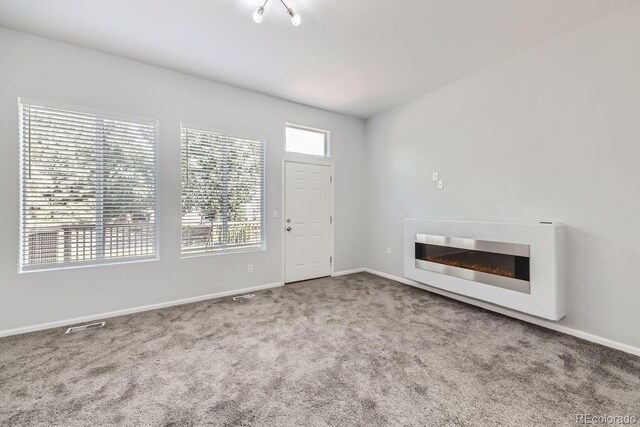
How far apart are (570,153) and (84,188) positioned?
5.06 metres

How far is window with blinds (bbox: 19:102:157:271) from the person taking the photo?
270cm

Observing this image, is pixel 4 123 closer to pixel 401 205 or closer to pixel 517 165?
pixel 401 205

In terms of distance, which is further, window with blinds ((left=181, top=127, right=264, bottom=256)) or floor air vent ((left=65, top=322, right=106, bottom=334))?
window with blinds ((left=181, top=127, right=264, bottom=256))

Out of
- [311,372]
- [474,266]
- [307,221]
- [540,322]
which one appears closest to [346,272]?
[307,221]


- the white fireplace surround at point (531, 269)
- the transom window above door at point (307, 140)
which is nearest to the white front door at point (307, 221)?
the transom window above door at point (307, 140)

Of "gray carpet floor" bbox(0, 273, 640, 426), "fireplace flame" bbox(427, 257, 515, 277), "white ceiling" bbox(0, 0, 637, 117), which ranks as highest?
"white ceiling" bbox(0, 0, 637, 117)

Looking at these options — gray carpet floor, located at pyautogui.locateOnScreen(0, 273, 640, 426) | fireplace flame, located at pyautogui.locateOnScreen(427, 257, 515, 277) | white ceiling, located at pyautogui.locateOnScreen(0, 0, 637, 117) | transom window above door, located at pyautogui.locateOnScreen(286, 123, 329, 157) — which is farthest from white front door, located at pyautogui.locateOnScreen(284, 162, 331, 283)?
fireplace flame, located at pyautogui.locateOnScreen(427, 257, 515, 277)

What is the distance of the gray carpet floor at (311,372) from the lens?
160 centimetres

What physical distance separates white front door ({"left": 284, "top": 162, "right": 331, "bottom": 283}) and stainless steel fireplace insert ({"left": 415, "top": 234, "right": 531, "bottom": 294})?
1.59 meters

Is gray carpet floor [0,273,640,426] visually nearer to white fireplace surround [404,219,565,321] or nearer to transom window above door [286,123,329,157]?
white fireplace surround [404,219,565,321]

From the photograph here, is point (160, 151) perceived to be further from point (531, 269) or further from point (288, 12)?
point (531, 269)

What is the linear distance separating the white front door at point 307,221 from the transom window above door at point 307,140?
273mm

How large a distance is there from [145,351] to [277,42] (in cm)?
318

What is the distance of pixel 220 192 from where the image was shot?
3.75 meters
